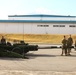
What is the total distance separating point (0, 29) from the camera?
239 ft

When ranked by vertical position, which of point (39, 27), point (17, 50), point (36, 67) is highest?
point (39, 27)

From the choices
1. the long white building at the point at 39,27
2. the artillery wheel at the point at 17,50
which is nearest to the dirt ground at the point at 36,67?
the artillery wheel at the point at 17,50

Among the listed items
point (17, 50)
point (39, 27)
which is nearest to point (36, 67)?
point (17, 50)

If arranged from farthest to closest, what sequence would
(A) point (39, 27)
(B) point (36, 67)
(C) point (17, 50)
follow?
(A) point (39, 27) → (C) point (17, 50) → (B) point (36, 67)

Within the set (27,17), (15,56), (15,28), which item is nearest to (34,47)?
(15,56)

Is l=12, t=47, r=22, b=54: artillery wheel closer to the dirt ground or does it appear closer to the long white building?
the dirt ground

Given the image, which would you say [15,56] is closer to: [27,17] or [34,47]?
[34,47]

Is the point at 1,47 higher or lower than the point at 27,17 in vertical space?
lower

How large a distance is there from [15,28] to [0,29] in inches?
174

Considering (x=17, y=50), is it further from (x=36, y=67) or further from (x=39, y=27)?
(x=39, y=27)

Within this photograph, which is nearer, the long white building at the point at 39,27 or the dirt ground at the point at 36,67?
the dirt ground at the point at 36,67

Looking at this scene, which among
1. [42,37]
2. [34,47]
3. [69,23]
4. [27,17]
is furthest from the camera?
[27,17]

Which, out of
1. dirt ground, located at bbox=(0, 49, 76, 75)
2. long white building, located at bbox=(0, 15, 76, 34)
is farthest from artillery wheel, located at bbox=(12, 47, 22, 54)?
long white building, located at bbox=(0, 15, 76, 34)

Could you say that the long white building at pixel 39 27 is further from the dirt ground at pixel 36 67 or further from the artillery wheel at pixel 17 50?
the dirt ground at pixel 36 67
